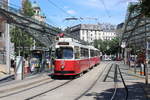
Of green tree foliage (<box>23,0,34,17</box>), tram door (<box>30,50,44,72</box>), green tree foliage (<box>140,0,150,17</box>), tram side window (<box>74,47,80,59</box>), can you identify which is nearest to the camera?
green tree foliage (<box>140,0,150,17</box>)

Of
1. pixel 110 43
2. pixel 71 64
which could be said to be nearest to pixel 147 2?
pixel 71 64

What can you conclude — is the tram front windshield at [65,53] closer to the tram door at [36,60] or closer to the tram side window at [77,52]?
the tram side window at [77,52]

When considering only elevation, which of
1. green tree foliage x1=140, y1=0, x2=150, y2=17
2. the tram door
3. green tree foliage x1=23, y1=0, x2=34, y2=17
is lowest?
the tram door

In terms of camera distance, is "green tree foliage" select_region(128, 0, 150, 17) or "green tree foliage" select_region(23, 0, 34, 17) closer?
"green tree foliage" select_region(128, 0, 150, 17)

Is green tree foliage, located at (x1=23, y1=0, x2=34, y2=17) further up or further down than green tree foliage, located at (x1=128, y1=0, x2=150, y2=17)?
further up

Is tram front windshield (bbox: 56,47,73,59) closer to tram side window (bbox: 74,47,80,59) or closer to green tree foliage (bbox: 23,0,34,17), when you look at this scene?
tram side window (bbox: 74,47,80,59)

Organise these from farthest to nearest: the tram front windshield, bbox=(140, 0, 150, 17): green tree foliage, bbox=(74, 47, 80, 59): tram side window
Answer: bbox=(74, 47, 80, 59): tram side window, the tram front windshield, bbox=(140, 0, 150, 17): green tree foliage

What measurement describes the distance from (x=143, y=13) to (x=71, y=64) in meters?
13.7

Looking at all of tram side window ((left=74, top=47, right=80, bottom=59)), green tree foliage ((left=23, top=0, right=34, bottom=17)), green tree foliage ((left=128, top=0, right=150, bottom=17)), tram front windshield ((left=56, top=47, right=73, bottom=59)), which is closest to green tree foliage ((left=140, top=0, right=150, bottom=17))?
green tree foliage ((left=128, top=0, right=150, bottom=17))

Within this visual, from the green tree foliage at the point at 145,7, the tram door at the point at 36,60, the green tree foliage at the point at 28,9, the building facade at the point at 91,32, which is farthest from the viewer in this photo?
the building facade at the point at 91,32

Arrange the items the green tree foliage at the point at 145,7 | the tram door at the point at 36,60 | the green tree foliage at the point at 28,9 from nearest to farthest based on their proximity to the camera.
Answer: the green tree foliage at the point at 145,7, the tram door at the point at 36,60, the green tree foliage at the point at 28,9

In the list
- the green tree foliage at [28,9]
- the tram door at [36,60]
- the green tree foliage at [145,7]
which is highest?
the green tree foliage at [28,9]

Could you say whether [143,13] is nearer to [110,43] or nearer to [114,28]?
[110,43]

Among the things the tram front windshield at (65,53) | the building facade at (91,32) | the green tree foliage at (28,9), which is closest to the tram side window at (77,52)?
the tram front windshield at (65,53)
